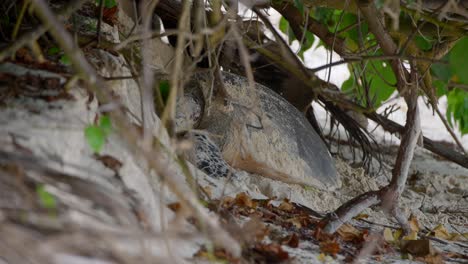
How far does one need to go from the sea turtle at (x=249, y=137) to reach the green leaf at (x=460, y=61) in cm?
63

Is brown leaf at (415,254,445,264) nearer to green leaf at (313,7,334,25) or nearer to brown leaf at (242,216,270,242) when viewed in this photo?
brown leaf at (242,216,270,242)

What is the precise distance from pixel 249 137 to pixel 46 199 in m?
1.25

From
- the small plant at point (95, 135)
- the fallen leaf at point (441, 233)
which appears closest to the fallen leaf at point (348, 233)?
the fallen leaf at point (441, 233)

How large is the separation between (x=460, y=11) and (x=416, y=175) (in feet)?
5.35

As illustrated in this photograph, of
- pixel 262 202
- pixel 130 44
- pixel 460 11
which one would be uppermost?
pixel 130 44

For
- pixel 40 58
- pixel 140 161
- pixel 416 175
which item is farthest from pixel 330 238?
pixel 416 175

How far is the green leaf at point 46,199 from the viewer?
80 centimetres

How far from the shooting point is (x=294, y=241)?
4.31ft

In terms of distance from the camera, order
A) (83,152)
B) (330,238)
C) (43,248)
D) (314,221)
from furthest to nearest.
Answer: (314,221) → (330,238) → (83,152) → (43,248)

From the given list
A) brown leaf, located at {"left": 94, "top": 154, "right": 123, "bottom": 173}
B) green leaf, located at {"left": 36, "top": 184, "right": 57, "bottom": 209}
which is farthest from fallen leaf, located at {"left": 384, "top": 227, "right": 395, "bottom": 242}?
green leaf, located at {"left": 36, "top": 184, "right": 57, "bottom": 209}

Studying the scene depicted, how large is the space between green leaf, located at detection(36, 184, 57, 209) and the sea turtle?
1029mm

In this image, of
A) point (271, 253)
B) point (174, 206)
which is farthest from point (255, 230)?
point (174, 206)

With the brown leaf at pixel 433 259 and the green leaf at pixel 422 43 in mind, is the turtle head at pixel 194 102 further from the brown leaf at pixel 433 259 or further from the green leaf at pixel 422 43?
the brown leaf at pixel 433 259

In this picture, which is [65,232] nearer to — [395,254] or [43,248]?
[43,248]
